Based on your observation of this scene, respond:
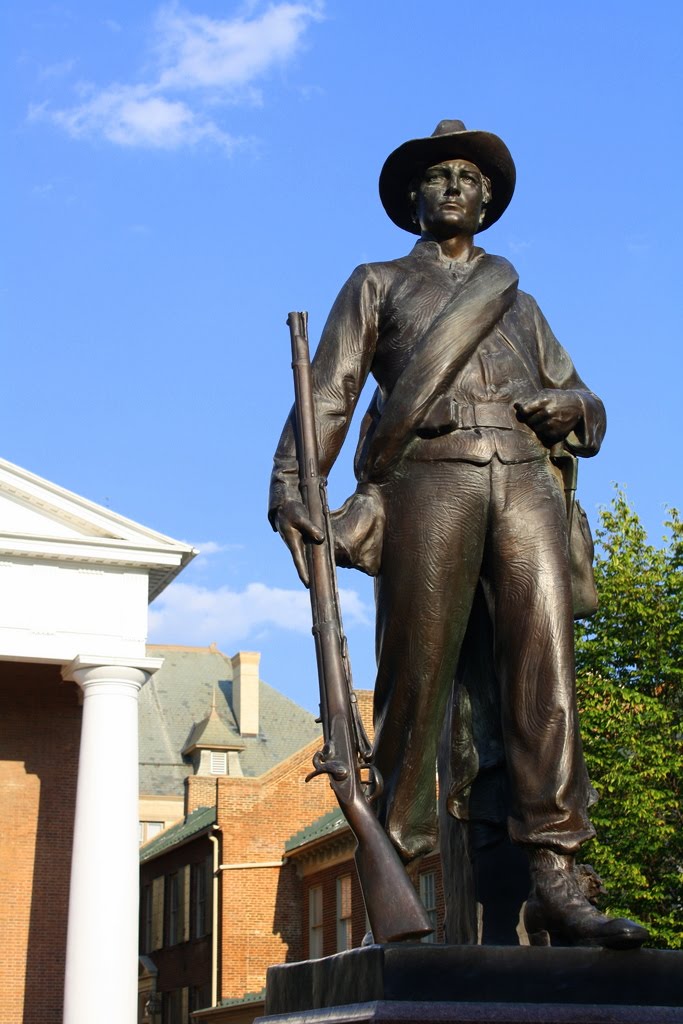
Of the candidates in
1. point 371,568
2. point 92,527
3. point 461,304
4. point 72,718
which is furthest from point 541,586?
point 72,718

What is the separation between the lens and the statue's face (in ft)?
16.4

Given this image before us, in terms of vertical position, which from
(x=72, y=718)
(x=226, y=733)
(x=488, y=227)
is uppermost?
(x=226, y=733)

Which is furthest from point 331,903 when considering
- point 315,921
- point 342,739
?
point 342,739

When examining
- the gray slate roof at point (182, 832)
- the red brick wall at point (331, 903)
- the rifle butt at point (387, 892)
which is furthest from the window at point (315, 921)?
the rifle butt at point (387, 892)

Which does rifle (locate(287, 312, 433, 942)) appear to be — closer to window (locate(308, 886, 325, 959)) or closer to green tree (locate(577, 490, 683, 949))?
green tree (locate(577, 490, 683, 949))

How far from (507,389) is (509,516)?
0.43m

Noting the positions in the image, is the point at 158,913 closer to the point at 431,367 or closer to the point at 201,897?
the point at 201,897

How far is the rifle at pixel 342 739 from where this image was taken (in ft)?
13.2

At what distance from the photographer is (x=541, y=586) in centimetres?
452

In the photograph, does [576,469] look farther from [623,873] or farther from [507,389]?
[623,873]

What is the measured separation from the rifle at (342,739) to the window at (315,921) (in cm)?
3468

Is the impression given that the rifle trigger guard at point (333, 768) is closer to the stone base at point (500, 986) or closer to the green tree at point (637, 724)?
the stone base at point (500, 986)

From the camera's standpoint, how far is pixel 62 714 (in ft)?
105

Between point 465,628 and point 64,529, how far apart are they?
26234mm
